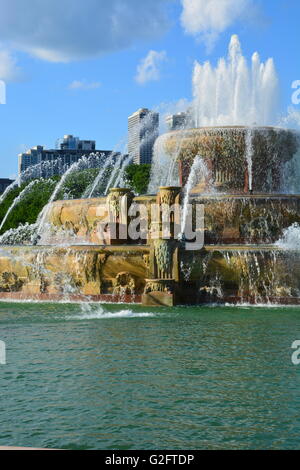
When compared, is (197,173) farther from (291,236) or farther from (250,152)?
(291,236)

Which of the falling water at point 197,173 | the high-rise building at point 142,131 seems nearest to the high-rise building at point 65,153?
the high-rise building at point 142,131

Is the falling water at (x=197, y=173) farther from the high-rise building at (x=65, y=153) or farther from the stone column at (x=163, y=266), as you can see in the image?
the high-rise building at (x=65, y=153)

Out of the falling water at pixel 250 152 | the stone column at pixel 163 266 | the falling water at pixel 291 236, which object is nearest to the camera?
the stone column at pixel 163 266

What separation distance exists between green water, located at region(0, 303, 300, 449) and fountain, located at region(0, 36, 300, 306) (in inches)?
191

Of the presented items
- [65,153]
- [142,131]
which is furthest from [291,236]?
[65,153]

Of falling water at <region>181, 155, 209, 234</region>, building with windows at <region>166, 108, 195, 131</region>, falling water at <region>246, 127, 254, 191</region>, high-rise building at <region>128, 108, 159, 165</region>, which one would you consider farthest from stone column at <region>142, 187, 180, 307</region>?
high-rise building at <region>128, 108, 159, 165</region>

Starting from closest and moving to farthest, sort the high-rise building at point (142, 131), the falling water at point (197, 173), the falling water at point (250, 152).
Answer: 1. the falling water at point (250, 152)
2. the falling water at point (197, 173)
3. the high-rise building at point (142, 131)

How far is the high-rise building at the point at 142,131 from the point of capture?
48.3 m

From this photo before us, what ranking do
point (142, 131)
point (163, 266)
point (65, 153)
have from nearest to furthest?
1. point (163, 266)
2. point (142, 131)
3. point (65, 153)

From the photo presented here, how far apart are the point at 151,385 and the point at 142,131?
50.2 meters

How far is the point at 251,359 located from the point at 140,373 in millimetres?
2149

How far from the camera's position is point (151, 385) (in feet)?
30.3

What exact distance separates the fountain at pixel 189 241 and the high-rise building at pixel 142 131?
16700 mm

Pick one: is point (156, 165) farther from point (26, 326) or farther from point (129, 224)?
point (26, 326)
